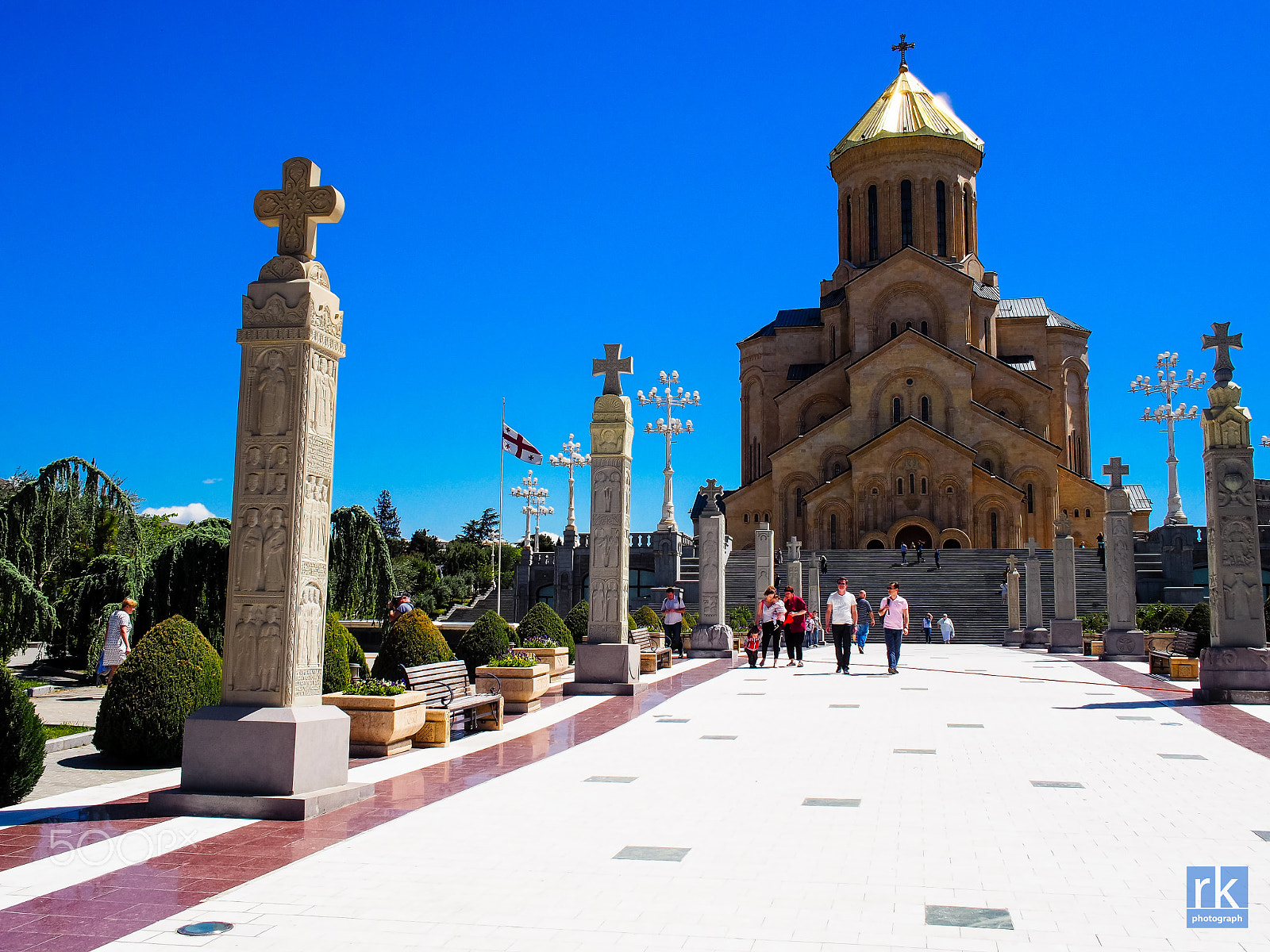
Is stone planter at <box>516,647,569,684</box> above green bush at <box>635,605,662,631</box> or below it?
below

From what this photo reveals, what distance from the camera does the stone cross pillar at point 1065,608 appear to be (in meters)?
24.6

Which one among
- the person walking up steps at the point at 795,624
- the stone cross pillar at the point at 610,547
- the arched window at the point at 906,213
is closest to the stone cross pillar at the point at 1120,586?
the person walking up steps at the point at 795,624

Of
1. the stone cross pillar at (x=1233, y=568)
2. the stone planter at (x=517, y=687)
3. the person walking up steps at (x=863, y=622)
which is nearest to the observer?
the stone planter at (x=517, y=687)

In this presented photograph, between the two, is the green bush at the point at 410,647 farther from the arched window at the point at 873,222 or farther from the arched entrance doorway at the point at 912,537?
the arched window at the point at 873,222

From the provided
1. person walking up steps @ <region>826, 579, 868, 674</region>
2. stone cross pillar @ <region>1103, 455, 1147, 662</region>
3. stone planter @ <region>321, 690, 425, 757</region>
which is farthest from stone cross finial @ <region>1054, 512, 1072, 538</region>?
stone planter @ <region>321, 690, 425, 757</region>

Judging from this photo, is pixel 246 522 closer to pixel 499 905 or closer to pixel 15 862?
pixel 15 862

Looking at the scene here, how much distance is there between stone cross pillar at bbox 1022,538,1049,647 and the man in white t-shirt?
38.9 feet

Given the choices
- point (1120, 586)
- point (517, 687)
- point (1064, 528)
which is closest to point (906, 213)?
point (1064, 528)

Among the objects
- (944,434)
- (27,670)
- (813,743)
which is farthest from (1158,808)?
(944,434)

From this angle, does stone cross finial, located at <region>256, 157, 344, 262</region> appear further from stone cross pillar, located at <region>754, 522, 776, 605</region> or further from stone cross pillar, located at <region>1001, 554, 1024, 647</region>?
stone cross pillar, located at <region>1001, 554, 1024, 647</region>

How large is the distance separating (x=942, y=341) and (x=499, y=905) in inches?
2250

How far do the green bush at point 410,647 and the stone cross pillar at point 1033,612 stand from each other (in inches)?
777

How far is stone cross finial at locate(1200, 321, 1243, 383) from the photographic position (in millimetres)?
13539

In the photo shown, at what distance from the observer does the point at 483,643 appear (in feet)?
47.4
